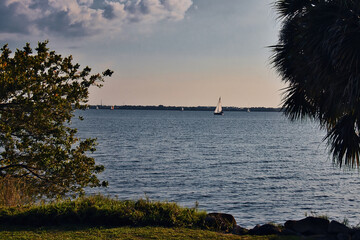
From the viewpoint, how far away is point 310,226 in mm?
9875

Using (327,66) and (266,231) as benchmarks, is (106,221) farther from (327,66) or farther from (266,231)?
(327,66)

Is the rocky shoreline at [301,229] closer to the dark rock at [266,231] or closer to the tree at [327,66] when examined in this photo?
the dark rock at [266,231]

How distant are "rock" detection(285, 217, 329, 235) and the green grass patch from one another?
2283 mm

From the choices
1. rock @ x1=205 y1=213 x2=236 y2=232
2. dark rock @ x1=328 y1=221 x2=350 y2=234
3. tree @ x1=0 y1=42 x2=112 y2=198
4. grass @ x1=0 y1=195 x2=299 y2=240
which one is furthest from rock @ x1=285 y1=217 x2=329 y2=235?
tree @ x1=0 y1=42 x2=112 y2=198

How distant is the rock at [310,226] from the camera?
9641 mm

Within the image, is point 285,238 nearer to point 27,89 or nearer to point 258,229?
point 258,229

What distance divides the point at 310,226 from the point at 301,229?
11.3 inches

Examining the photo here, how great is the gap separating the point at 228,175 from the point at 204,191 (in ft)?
25.1

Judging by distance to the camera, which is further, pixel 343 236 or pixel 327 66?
pixel 327 66

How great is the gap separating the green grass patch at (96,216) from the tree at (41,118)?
201cm

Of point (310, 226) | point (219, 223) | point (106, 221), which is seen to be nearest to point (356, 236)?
point (310, 226)

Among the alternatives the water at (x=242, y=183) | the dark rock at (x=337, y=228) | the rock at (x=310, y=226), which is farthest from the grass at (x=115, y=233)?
the water at (x=242, y=183)

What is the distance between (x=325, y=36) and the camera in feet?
31.0

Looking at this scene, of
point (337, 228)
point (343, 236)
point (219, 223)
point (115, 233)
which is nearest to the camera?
point (343, 236)
